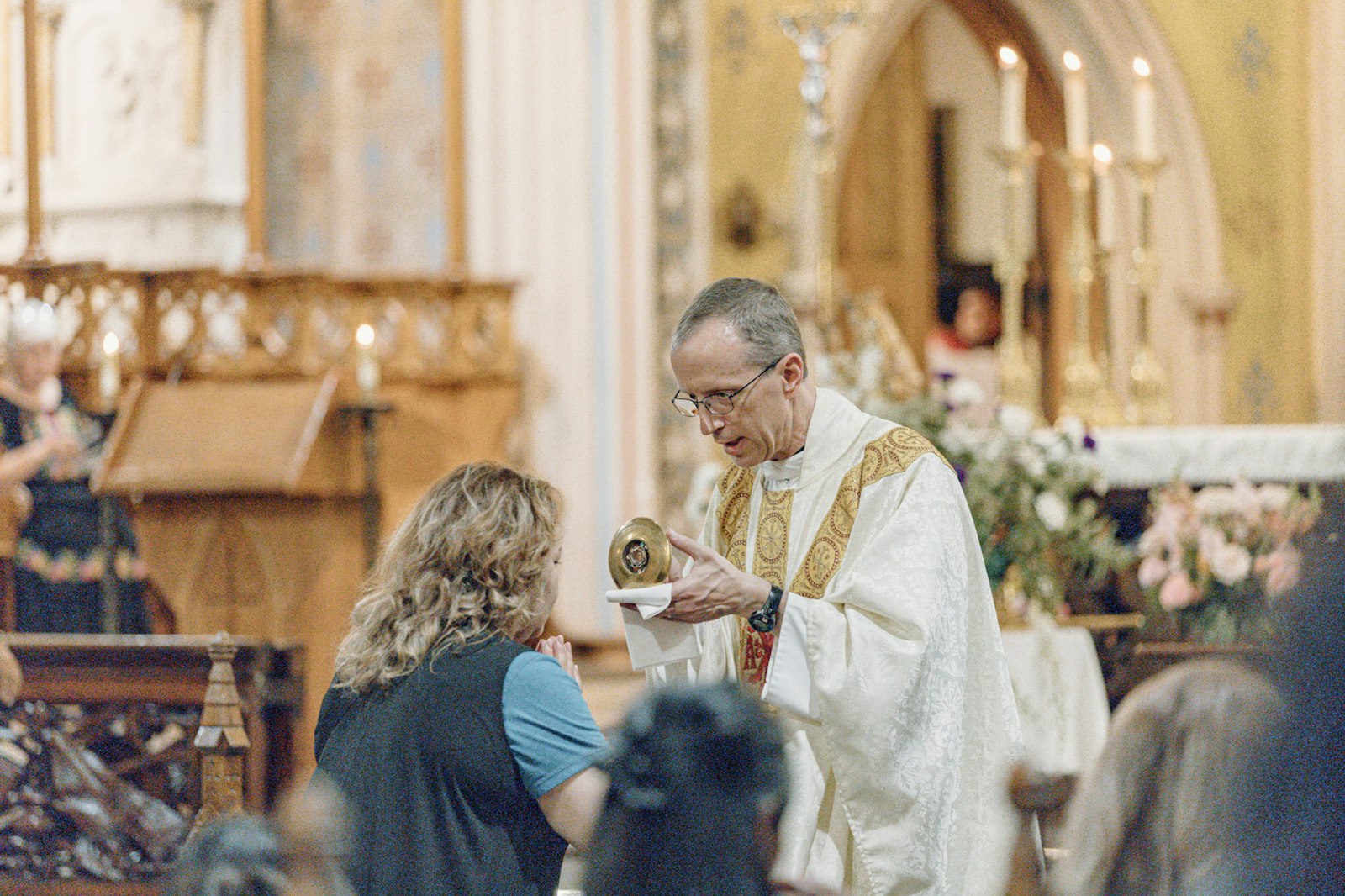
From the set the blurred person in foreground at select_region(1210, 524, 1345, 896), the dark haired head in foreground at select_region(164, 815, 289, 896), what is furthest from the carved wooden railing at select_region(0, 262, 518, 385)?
the blurred person in foreground at select_region(1210, 524, 1345, 896)

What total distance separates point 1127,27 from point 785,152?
2.42 metres

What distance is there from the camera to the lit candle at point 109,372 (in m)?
6.12

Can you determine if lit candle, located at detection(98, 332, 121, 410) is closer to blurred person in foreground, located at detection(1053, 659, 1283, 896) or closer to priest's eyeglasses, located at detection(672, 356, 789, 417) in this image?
priest's eyeglasses, located at detection(672, 356, 789, 417)

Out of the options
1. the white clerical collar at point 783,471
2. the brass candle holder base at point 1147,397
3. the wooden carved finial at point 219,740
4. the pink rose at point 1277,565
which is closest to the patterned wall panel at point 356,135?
the brass candle holder base at point 1147,397

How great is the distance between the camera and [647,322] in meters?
8.00

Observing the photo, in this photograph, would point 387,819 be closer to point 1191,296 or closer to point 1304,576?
point 1304,576

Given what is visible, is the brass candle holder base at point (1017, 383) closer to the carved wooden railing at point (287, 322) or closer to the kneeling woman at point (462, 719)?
the carved wooden railing at point (287, 322)

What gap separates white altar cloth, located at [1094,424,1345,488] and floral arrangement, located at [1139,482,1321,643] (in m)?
0.44

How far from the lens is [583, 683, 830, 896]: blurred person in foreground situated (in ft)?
4.48

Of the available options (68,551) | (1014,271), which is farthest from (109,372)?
(1014,271)

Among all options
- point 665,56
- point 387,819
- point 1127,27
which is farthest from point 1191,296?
point 387,819

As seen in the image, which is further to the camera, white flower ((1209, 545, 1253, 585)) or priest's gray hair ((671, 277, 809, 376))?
white flower ((1209, 545, 1253, 585))

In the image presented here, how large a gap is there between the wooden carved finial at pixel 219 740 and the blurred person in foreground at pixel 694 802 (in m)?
1.74

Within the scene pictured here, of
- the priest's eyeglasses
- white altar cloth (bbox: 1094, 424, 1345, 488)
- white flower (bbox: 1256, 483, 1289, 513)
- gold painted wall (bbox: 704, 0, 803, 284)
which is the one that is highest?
gold painted wall (bbox: 704, 0, 803, 284)
